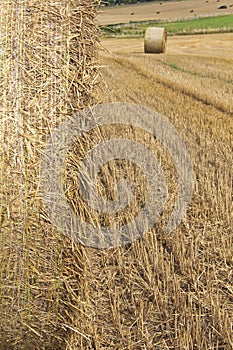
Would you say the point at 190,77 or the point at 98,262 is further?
the point at 190,77

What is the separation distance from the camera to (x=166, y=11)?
1795 inches

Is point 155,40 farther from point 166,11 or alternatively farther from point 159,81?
point 166,11

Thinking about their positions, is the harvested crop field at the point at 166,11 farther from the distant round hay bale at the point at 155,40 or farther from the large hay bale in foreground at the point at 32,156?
the large hay bale in foreground at the point at 32,156

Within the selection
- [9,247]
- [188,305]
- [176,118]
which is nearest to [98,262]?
[188,305]

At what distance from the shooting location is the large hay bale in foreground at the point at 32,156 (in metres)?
2.65

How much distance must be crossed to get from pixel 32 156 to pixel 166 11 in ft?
148

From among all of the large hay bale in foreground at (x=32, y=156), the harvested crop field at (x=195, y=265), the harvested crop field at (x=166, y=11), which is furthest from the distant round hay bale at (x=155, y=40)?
the harvested crop field at (x=166, y=11)

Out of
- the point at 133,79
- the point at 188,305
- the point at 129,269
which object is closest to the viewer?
the point at 188,305

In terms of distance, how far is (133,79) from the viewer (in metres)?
11.7

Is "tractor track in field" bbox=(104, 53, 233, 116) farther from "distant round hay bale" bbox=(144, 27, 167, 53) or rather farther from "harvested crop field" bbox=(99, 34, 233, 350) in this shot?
"distant round hay bale" bbox=(144, 27, 167, 53)

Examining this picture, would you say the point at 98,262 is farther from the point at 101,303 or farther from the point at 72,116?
the point at 72,116

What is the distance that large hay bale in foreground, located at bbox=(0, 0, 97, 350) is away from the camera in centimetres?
265

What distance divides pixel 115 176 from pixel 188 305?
88.2 inches

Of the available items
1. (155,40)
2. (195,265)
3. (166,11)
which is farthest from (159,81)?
(166,11)
